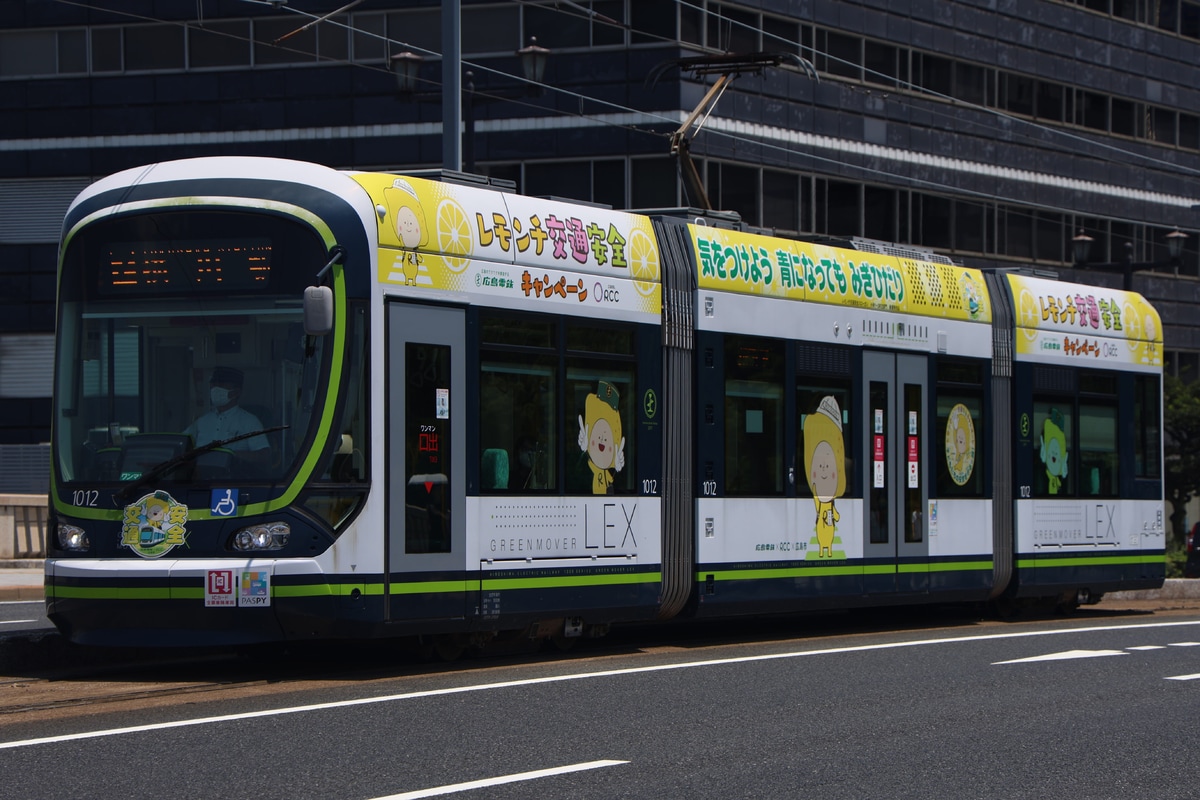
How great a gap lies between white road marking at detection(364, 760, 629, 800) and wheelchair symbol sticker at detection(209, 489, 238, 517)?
13.0ft

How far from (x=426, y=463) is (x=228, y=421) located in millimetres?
1333

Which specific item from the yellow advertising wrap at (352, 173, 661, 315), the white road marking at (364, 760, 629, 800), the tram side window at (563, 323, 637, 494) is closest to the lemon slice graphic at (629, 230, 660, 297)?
the yellow advertising wrap at (352, 173, 661, 315)

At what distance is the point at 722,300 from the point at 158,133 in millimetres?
26549

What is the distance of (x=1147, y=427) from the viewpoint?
20.5 meters

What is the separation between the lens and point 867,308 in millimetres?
16922

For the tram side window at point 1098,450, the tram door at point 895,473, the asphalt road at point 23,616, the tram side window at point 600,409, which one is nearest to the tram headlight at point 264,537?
the tram side window at point 600,409

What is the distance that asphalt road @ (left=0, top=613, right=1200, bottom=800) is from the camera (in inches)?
318

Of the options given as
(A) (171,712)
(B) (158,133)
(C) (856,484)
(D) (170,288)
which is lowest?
(A) (171,712)

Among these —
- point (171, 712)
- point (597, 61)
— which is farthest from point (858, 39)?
point (171, 712)

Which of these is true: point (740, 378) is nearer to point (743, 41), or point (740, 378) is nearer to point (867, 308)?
point (867, 308)

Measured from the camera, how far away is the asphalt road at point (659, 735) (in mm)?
8086

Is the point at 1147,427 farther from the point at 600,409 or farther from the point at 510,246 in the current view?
the point at 510,246

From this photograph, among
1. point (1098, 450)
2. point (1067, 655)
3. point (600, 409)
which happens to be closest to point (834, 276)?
point (600, 409)

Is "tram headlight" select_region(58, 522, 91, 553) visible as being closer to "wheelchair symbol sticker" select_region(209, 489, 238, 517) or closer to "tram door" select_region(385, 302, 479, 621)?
"wheelchair symbol sticker" select_region(209, 489, 238, 517)
